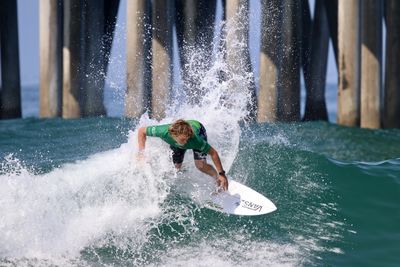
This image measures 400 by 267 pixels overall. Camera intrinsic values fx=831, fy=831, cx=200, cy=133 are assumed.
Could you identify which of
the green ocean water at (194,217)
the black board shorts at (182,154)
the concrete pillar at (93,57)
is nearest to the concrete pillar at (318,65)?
the concrete pillar at (93,57)

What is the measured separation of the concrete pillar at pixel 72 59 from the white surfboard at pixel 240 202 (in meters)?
10.7

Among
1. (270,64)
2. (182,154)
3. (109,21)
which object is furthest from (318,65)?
(182,154)

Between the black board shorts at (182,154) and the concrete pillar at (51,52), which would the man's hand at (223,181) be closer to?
the black board shorts at (182,154)

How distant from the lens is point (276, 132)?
55.2 ft

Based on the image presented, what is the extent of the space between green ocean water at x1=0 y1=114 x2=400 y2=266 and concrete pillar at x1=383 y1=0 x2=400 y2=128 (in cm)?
664

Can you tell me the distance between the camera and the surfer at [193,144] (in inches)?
368

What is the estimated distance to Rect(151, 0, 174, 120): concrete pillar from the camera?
19.1 m

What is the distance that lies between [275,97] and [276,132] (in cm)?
169

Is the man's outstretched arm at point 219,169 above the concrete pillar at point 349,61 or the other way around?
the other way around

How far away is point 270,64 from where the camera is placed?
18.3 metres

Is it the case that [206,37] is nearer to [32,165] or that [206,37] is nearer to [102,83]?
[102,83]

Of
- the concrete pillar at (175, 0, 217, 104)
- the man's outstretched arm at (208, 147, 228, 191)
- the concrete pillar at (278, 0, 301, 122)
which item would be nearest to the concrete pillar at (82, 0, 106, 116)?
the concrete pillar at (175, 0, 217, 104)

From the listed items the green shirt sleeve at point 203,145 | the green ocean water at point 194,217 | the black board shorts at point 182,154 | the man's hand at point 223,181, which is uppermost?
the green shirt sleeve at point 203,145

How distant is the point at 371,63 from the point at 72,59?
707 centimetres
